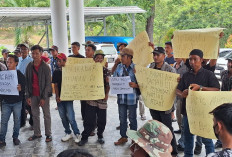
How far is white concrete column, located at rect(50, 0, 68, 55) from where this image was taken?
10.0 m

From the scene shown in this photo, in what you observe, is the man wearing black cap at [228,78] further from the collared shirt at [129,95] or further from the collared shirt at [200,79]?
the collared shirt at [129,95]

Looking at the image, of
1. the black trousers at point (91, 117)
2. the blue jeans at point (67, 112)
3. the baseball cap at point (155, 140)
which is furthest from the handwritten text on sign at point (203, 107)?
the blue jeans at point (67, 112)

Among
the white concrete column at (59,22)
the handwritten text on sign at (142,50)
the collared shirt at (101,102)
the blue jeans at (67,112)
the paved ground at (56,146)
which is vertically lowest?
the paved ground at (56,146)

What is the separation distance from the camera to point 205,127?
3.84 meters

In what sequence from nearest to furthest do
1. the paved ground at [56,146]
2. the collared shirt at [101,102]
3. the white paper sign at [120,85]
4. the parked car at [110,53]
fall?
the white paper sign at [120,85]
the paved ground at [56,146]
the collared shirt at [101,102]
the parked car at [110,53]

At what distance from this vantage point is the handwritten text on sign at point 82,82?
525 cm

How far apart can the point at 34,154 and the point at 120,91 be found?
1948mm

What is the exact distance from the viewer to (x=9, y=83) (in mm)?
5195

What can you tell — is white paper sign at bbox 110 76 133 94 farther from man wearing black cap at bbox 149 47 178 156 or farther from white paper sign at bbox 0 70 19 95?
white paper sign at bbox 0 70 19 95

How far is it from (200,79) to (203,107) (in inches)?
17.7

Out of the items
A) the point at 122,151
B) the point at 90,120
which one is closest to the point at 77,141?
the point at 90,120

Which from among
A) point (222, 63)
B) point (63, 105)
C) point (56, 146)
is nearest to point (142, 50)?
point (63, 105)

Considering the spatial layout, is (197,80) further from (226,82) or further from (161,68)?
(226,82)

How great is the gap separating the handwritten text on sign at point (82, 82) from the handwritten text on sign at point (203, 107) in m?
1.86
